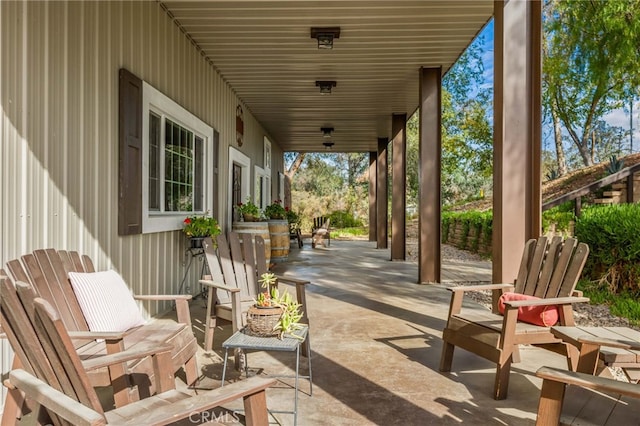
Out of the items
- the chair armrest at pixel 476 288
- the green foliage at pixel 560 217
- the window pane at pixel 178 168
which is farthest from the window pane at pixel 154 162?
the green foliage at pixel 560 217

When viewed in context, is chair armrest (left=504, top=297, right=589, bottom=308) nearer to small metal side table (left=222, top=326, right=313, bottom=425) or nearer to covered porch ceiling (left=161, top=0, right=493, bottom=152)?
small metal side table (left=222, top=326, right=313, bottom=425)

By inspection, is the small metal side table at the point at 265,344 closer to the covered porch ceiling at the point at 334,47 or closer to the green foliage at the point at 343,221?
the covered porch ceiling at the point at 334,47

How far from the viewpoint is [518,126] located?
145 inches

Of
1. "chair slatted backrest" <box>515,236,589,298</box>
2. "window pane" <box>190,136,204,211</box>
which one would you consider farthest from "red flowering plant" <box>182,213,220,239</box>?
"chair slatted backrest" <box>515,236,589,298</box>

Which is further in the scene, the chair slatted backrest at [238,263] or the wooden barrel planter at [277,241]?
the wooden barrel planter at [277,241]

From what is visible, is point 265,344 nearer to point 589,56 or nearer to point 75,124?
point 75,124

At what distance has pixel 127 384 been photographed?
187cm

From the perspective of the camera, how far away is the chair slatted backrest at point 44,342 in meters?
1.27

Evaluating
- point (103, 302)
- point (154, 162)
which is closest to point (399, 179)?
point (154, 162)

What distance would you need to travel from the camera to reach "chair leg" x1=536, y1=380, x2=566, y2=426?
1.51 m

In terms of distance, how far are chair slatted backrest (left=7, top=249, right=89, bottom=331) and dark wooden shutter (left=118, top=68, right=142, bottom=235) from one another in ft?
3.95

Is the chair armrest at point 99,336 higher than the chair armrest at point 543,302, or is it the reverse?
the chair armrest at point 543,302

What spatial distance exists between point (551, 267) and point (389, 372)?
4.03 feet

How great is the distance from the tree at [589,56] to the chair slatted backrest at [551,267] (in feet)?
25.1
